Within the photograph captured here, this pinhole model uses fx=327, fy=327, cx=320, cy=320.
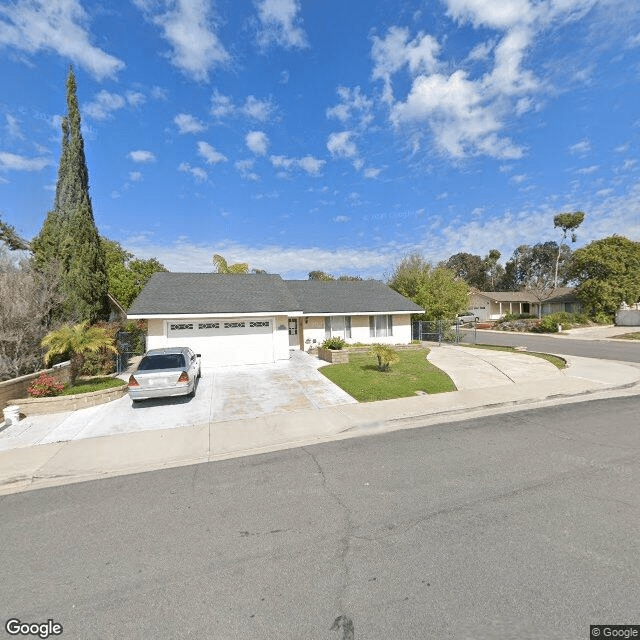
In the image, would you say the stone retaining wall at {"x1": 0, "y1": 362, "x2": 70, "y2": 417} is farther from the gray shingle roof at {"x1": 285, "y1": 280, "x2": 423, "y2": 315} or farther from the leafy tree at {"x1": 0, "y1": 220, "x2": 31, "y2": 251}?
the leafy tree at {"x1": 0, "y1": 220, "x2": 31, "y2": 251}

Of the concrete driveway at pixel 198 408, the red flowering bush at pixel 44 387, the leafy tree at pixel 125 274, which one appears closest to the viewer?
the concrete driveway at pixel 198 408

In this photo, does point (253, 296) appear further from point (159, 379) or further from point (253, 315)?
point (159, 379)

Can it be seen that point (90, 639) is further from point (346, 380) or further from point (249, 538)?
point (346, 380)

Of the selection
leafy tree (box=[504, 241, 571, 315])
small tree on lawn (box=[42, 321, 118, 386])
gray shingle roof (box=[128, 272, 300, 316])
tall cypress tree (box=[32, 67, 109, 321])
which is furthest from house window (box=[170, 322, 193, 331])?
leafy tree (box=[504, 241, 571, 315])

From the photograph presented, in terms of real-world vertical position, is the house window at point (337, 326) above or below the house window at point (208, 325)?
below

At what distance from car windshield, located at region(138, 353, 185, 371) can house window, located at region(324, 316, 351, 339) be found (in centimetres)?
1258

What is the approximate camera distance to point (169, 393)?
973 centimetres

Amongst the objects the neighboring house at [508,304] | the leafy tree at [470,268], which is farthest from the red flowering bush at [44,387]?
the leafy tree at [470,268]

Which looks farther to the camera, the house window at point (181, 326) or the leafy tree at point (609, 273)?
the leafy tree at point (609, 273)

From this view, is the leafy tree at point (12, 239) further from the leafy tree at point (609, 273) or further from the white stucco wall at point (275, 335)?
the leafy tree at point (609, 273)

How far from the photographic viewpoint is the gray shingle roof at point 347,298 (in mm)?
22250

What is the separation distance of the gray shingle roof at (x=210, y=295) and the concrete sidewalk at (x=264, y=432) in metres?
9.05

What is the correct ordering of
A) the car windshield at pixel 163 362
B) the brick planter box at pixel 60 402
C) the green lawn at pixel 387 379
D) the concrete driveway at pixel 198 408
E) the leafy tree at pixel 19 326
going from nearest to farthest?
the concrete driveway at pixel 198 408
the brick planter box at pixel 60 402
the car windshield at pixel 163 362
the green lawn at pixel 387 379
the leafy tree at pixel 19 326

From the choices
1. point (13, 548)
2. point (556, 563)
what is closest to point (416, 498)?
point (556, 563)
